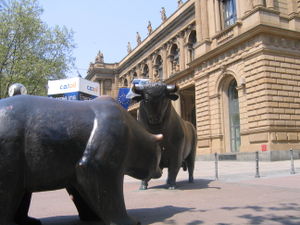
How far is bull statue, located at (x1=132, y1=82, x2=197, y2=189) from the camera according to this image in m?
5.46

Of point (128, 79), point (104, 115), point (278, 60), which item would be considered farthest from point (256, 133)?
point (128, 79)

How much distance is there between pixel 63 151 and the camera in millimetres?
2803

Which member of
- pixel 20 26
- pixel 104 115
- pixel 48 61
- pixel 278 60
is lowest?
pixel 104 115

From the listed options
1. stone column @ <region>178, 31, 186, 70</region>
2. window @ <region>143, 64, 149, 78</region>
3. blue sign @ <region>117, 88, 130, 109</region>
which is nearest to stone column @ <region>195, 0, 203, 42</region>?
stone column @ <region>178, 31, 186, 70</region>

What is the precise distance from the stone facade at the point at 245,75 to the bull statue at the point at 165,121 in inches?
570

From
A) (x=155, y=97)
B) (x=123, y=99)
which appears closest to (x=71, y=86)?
(x=123, y=99)

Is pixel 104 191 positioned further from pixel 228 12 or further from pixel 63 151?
pixel 228 12

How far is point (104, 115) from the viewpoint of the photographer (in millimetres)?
3033

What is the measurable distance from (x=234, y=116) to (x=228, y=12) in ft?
28.7

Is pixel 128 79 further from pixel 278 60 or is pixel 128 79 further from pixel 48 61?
pixel 278 60

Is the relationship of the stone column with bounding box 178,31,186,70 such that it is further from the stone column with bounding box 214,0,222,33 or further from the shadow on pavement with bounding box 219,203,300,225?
the shadow on pavement with bounding box 219,203,300,225

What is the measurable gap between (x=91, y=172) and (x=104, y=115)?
0.56 meters

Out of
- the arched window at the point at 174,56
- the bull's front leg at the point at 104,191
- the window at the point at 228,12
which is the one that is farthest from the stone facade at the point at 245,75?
the bull's front leg at the point at 104,191

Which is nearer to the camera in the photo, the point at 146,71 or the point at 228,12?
the point at 228,12
